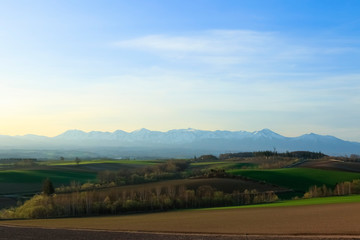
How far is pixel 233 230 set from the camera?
31672mm

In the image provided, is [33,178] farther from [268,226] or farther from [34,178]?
[268,226]

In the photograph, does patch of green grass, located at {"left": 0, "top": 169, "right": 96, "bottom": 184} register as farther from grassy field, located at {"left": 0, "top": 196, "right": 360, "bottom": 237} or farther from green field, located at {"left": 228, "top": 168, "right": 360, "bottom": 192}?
grassy field, located at {"left": 0, "top": 196, "right": 360, "bottom": 237}

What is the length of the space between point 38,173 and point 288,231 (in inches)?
3980

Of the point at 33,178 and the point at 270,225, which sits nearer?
the point at 270,225

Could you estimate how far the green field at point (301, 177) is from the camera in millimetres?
94500

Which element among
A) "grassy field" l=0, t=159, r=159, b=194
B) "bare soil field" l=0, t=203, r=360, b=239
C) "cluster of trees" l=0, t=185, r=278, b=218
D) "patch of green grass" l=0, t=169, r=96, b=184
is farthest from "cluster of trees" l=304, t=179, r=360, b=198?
"patch of green grass" l=0, t=169, r=96, b=184

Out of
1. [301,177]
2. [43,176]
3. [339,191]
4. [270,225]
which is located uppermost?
[270,225]

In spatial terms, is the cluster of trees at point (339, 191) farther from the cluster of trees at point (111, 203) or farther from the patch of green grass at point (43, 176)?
the patch of green grass at point (43, 176)

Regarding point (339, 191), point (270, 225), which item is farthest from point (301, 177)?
point (270, 225)

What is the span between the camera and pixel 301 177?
337 ft

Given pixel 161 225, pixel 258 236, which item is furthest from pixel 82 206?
pixel 258 236

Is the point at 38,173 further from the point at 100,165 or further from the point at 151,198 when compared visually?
the point at 151,198

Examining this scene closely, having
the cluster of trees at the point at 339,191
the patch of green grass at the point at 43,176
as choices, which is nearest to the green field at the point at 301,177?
the cluster of trees at the point at 339,191

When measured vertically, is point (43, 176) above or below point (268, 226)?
below
